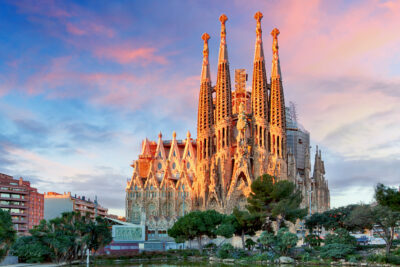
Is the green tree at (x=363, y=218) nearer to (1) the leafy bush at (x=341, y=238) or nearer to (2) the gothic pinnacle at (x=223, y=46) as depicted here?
(1) the leafy bush at (x=341, y=238)

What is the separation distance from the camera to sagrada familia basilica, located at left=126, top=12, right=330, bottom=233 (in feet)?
250

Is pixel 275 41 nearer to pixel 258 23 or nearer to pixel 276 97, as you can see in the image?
pixel 258 23

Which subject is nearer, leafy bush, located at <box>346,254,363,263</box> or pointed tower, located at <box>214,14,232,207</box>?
leafy bush, located at <box>346,254,363,263</box>

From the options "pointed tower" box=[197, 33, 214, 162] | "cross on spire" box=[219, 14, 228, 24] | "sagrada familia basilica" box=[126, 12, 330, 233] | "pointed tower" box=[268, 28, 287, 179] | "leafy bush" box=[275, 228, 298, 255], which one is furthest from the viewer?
"cross on spire" box=[219, 14, 228, 24]

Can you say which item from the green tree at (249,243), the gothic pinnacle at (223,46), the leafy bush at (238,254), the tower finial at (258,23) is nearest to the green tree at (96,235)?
the leafy bush at (238,254)

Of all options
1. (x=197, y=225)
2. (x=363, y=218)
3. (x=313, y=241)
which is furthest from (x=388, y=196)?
(x=197, y=225)

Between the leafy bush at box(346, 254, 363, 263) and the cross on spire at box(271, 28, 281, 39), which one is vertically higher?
the cross on spire at box(271, 28, 281, 39)

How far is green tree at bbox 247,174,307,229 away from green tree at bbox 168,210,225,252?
508cm

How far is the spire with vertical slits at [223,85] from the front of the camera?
8048cm

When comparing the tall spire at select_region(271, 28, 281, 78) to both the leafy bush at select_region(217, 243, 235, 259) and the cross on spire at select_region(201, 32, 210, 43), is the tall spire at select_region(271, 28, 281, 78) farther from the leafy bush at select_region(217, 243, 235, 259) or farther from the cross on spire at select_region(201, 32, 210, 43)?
the leafy bush at select_region(217, 243, 235, 259)

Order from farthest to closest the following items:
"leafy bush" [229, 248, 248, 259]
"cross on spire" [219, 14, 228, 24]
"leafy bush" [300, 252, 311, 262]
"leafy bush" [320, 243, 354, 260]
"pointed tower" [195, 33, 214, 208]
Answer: "cross on spire" [219, 14, 228, 24] → "pointed tower" [195, 33, 214, 208] → "leafy bush" [229, 248, 248, 259] → "leafy bush" [300, 252, 311, 262] → "leafy bush" [320, 243, 354, 260]

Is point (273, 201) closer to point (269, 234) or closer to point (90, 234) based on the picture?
point (269, 234)

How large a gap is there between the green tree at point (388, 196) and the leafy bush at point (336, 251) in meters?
8.30

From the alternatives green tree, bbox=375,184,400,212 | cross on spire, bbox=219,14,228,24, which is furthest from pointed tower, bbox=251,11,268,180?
green tree, bbox=375,184,400,212
